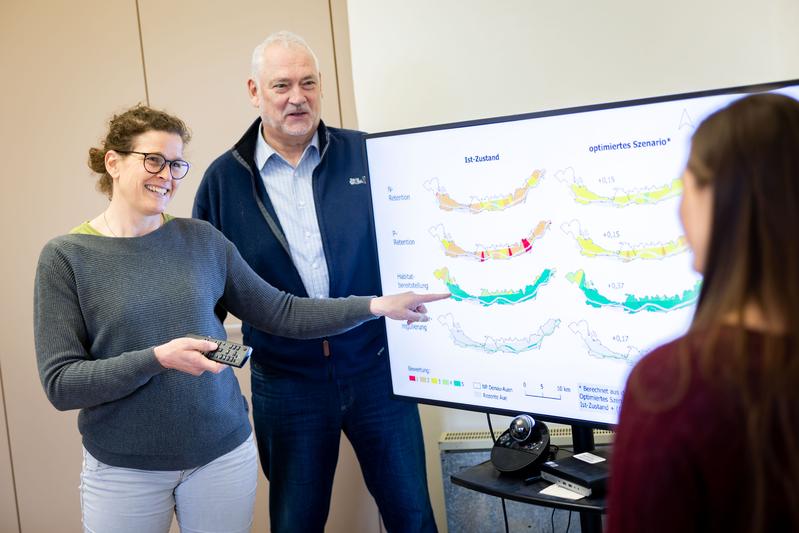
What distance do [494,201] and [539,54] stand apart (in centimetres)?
73

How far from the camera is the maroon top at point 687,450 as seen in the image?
2.61 ft

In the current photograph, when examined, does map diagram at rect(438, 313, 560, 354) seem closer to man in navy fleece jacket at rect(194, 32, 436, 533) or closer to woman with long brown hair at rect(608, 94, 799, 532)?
man in navy fleece jacket at rect(194, 32, 436, 533)

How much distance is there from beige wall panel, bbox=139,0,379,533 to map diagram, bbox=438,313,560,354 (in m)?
1.16

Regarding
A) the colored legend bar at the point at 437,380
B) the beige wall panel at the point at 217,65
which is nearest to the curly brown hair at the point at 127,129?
the colored legend bar at the point at 437,380

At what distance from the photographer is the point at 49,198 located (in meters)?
3.47

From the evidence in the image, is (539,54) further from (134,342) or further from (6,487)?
(6,487)

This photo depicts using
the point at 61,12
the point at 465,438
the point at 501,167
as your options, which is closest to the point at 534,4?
the point at 501,167

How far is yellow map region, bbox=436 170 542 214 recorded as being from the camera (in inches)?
77.3

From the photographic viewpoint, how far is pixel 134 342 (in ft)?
6.27

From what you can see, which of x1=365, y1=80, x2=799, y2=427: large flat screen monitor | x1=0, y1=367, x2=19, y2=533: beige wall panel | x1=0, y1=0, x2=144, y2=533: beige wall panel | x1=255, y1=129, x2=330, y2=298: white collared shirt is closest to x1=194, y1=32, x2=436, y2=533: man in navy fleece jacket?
x1=255, y1=129, x2=330, y2=298: white collared shirt

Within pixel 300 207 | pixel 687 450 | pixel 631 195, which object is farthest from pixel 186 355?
pixel 687 450

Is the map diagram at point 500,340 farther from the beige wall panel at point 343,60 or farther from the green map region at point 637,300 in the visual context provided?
the beige wall panel at point 343,60

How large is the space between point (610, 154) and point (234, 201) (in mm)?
1142

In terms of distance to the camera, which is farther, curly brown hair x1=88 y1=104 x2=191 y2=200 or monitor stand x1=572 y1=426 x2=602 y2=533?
monitor stand x1=572 y1=426 x2=602 y2=533
